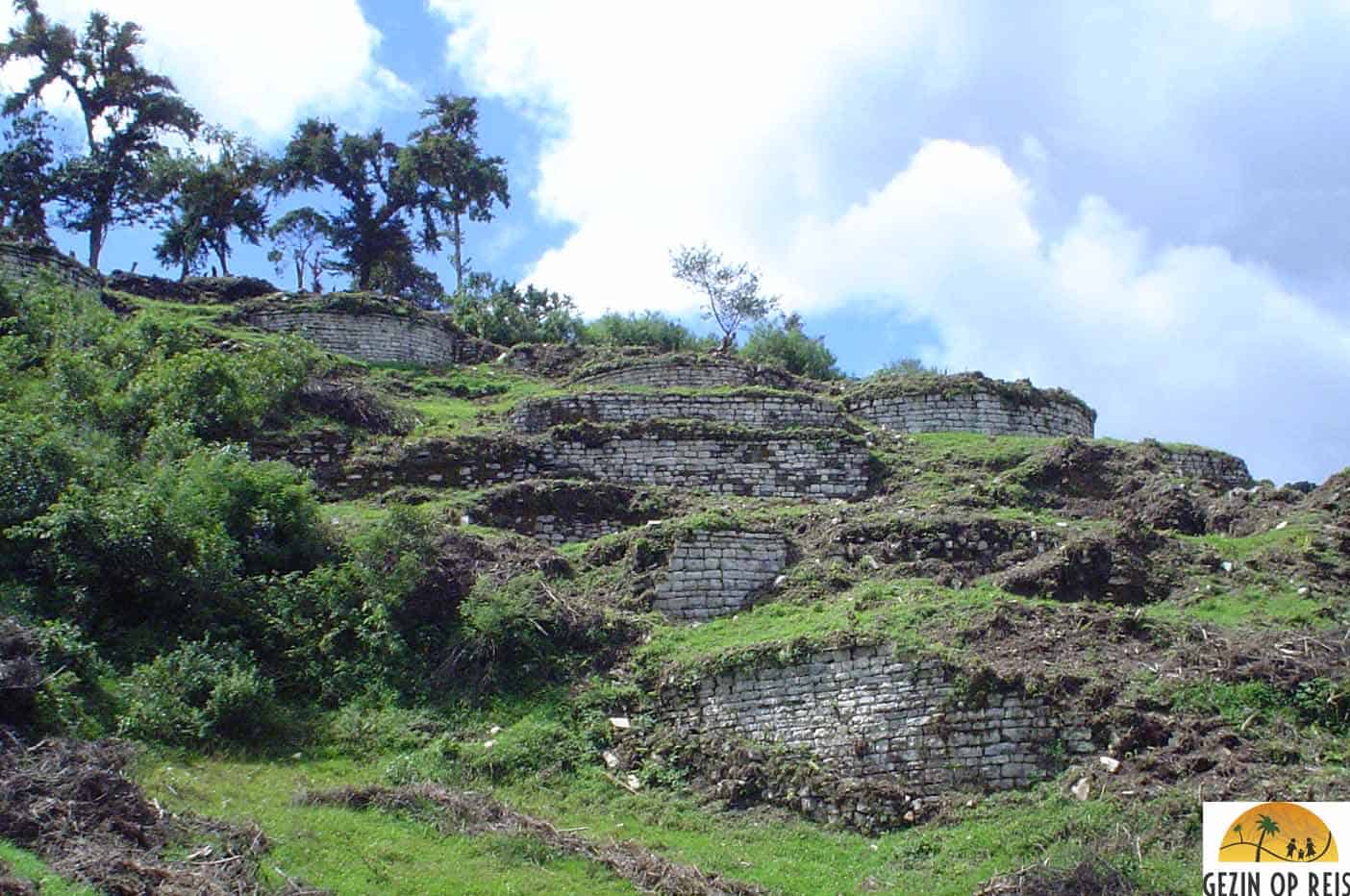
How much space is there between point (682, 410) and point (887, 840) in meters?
11.0

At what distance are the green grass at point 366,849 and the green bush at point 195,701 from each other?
676 millimetres

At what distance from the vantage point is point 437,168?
111ft

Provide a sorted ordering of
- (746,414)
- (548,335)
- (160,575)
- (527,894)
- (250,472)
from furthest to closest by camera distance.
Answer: (548,335), (746,414), (250,472), (160,575), (527,894)

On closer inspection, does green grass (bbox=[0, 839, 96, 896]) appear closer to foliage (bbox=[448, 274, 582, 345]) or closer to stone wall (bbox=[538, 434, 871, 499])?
stone wall (bbox=[538, 434, 871, 499])

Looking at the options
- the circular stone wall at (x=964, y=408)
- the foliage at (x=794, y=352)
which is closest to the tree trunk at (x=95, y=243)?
the foliage at (x=794, y=352)

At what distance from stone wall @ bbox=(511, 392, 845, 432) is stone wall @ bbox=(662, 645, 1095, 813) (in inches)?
326

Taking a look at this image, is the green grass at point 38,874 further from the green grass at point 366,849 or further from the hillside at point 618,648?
the green grass at point 366,849

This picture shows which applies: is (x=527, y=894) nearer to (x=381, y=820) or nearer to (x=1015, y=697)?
(x=381, y=820)

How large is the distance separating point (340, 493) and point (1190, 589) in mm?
10515

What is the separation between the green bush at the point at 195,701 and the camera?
504 inches

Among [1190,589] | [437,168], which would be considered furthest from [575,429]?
[437,168]

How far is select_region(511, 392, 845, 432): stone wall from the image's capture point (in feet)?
70.4

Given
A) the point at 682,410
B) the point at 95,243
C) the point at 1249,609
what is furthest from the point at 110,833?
the point at 95,243

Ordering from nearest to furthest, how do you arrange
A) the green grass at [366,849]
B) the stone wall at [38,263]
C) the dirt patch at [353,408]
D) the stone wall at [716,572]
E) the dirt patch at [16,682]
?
1. the green grass at [366,849]
2. the dirt patch at [16,682]
3. the stone wall at [716,572]
4. the dirt patch at [353,408]
5. the stone wall at [38,263]
